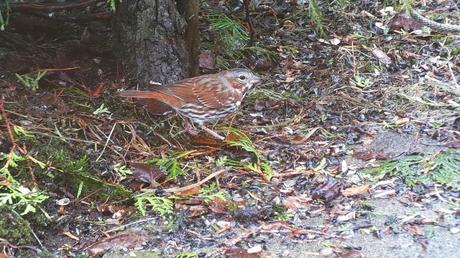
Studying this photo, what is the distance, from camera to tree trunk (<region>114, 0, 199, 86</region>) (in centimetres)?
395

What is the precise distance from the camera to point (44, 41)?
4.39 m

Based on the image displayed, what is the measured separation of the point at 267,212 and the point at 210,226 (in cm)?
26

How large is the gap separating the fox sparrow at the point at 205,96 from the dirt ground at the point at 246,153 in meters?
0.10

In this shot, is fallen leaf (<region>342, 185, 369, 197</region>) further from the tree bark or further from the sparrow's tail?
the tree bark

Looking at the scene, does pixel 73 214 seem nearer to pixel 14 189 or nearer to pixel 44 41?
pixel 14 189

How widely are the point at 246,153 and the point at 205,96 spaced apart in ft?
1.35

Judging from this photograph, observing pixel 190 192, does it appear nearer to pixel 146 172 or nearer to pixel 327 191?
pixel 146 172

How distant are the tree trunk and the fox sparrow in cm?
16

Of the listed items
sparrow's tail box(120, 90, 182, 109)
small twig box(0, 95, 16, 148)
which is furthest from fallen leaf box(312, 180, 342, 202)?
small twig box(0, 95, 16, 148)

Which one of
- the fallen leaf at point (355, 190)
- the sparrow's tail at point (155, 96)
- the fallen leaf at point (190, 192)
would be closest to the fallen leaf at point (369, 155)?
the fallen leaf at point (355, 190)

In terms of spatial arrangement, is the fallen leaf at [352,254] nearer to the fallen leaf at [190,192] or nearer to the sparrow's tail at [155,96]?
the fallen leaf at [190,192]

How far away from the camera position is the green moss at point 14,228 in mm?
2920

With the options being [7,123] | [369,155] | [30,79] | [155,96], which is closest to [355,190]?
[369,155]

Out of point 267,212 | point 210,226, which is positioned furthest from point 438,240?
point 210,226
